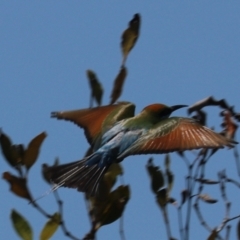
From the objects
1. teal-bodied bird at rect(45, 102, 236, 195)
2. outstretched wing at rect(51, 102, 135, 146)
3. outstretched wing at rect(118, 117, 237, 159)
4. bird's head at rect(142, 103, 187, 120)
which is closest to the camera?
outstretched wing at rect(118, 117, 237, 159)

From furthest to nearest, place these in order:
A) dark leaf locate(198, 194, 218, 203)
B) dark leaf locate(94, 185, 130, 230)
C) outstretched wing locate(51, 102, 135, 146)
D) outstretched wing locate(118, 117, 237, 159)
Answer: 1. outstretched wing locate(51, 102, 135, 146)
2. outstretched wing locate(118, 117, 237, 159)
3. dark leaf locate(198, 194, 218, 203)
4. dark leaf locate(94, 185, 130, 230)

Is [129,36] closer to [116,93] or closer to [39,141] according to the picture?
[116,93]

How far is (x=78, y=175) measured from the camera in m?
2.77

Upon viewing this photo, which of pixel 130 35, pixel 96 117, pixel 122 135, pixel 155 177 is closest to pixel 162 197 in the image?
pixel 155 177

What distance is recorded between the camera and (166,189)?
2.15 meters

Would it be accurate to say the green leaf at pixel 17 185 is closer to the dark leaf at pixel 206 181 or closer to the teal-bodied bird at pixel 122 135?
the teal-bodied bird at pixel 122 135

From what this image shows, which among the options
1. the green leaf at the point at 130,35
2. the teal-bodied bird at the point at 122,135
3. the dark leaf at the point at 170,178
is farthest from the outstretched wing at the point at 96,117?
the dark leaf at the point at 170,178

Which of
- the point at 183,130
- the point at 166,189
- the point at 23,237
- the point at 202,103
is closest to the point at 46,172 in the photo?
the point at 23,237

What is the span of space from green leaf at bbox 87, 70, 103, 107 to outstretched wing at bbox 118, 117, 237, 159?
12.1 inches

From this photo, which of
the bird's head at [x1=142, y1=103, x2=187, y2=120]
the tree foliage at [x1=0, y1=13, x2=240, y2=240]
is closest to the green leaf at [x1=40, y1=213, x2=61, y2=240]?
the tree foliage at [x1=0, y1=13, x2=240, y2=240]

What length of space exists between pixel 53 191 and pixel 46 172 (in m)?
0.10

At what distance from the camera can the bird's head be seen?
3246mm

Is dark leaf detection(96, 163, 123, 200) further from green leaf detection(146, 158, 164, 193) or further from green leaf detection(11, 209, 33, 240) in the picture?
green leaf detection(11, 209, 33, 240)

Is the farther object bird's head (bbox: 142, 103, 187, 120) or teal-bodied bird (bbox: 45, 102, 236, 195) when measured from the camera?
bird's head (bbox: 142, 103, 187, 120)
